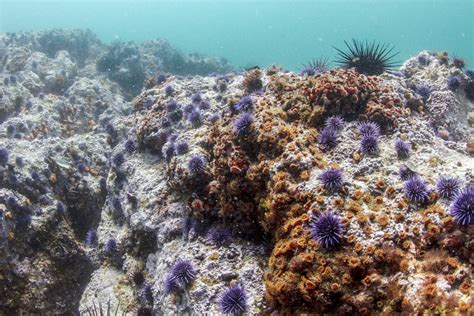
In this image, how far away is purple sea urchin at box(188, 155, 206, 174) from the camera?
7621 mm

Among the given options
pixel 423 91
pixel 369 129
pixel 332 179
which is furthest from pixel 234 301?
pixel 423 91

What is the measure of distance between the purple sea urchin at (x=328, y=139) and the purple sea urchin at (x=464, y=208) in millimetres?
2305

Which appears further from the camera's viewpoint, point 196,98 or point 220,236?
point 196,98

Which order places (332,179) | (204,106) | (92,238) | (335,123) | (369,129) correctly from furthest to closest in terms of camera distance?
(92,238)
(204,106)
(335,123)
(369,129)
(332,179)

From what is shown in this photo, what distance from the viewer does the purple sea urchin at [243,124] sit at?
7.07 meters

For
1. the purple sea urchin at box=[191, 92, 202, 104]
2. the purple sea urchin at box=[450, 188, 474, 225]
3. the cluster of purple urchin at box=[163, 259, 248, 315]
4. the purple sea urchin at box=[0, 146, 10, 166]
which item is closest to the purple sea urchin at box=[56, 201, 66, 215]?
the purple sea urchin at box=[0, 146, 10, 166]

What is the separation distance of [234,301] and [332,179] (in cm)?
234

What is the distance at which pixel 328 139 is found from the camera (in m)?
6.40

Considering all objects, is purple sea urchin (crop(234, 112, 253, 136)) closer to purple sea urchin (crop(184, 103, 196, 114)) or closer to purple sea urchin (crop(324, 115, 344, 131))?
purple sea urchin (crop(324, 115, 344, 131))

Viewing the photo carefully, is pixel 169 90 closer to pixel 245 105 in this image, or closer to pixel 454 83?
pixel 245 105

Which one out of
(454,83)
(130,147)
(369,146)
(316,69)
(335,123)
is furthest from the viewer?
(130,147)

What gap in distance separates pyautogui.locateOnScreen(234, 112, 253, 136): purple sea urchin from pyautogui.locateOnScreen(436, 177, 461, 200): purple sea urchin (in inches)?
136

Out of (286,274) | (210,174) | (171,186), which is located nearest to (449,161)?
(286,274)

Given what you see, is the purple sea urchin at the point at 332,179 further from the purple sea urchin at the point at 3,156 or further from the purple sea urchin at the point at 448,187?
the purple sea urchin at the point at 3,156
